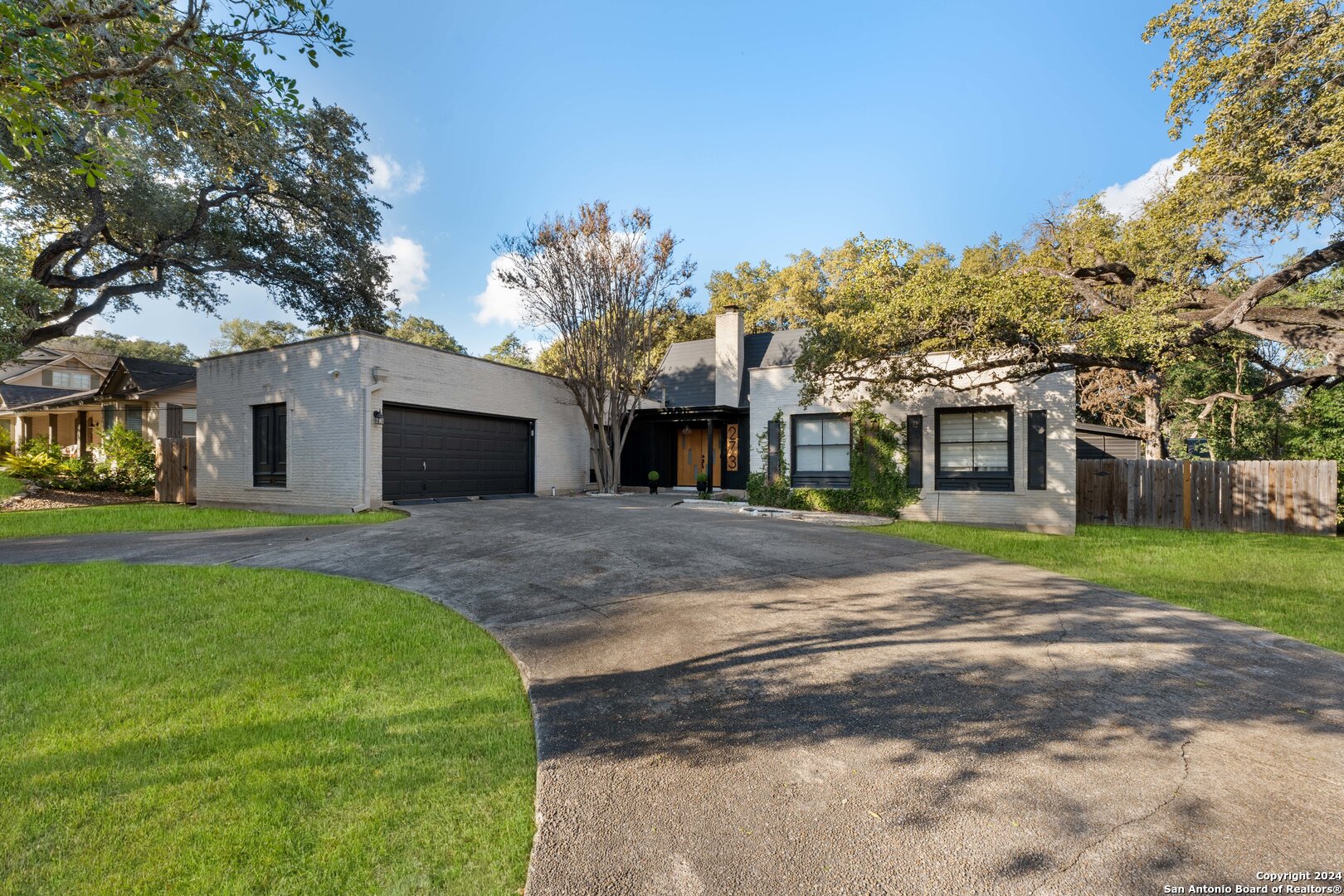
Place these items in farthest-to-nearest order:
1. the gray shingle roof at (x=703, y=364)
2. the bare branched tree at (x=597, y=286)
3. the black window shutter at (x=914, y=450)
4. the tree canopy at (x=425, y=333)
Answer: the tree canopy at (x=425, y=333)
the gray shingle roof at (x=703, y=364)
the bare branched tree at (x=597, y=286)
the black window shutter at (x=914, y=450)

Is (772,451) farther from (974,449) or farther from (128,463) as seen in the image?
(128,463)

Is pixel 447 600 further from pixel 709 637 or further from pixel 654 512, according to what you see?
pixel 654 512

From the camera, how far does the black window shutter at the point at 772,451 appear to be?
517 inches

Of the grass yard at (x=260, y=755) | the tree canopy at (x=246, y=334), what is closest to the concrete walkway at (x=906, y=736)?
the grass yard at (x=260, y=755)

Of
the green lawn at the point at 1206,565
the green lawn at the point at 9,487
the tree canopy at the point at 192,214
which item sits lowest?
the green lawn at the point at 1206,565

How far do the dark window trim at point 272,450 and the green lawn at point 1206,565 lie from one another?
12719 millimetres

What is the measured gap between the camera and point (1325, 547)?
8914mm

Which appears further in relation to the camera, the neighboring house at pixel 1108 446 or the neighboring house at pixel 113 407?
the neighboring house at pixel 1108 446

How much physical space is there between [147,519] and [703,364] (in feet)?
49.8

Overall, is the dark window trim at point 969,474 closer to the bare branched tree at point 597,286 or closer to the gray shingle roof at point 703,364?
the gray shingle roof at point 703,364

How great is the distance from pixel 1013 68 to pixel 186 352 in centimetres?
5431

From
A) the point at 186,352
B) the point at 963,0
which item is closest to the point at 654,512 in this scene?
the point at 963,0

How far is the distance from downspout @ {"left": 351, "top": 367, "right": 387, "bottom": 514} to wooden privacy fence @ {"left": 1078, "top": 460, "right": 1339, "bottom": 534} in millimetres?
15566

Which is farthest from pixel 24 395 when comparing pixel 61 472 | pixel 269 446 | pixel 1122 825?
pixel 1122 825
